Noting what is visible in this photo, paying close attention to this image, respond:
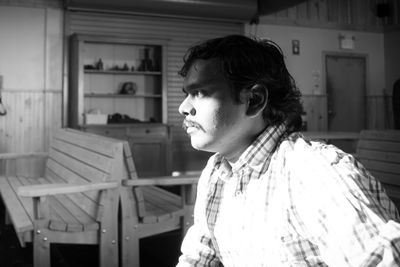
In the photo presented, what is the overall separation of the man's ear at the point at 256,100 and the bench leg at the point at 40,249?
1.82 metres

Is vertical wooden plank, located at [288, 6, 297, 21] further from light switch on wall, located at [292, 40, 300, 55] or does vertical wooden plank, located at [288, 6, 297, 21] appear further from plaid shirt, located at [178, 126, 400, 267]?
plaid shirt, located at [178, 126, 400, 267]

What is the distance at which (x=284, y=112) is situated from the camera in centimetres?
121

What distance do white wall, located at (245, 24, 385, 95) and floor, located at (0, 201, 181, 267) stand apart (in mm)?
4983

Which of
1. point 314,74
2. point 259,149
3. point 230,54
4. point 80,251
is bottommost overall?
point 80,251

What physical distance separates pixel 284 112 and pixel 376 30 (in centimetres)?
875

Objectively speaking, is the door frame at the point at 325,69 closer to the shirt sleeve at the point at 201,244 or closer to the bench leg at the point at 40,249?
the bench leg at the point at 40,249

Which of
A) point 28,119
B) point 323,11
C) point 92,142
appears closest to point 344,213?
point 92,142

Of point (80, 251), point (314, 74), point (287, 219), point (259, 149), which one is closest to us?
point (287, 219)

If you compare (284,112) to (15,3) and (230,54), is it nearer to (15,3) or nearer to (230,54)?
(230,54)

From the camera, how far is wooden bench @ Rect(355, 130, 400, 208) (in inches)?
128

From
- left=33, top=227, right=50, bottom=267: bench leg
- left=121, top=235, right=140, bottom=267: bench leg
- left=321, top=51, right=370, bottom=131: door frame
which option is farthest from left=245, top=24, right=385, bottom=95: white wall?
left=33, top=227, right=50, bottom=267: bench leg

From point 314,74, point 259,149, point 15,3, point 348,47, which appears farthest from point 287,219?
point 348,47

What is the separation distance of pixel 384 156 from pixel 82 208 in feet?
7.46

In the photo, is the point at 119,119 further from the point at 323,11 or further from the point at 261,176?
the point at 261,176
